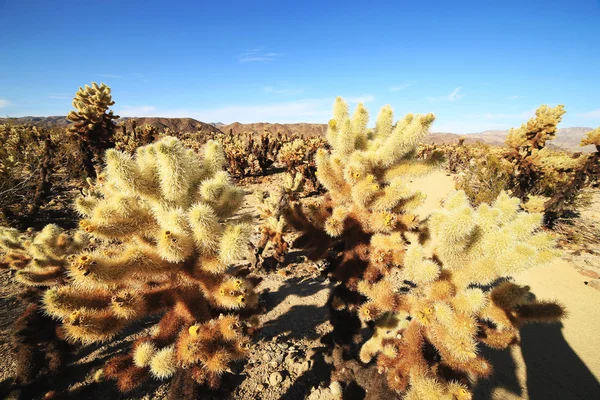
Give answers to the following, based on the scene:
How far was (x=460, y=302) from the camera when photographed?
243 cm

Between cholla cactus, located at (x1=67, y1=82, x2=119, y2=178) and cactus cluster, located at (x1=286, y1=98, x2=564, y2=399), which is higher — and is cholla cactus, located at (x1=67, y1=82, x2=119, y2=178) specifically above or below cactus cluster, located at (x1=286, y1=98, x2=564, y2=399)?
above

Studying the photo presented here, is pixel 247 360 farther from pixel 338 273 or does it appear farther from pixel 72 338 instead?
pixel 72 338

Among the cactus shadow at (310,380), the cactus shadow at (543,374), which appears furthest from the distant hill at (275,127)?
the cactus shadow at (310,380)

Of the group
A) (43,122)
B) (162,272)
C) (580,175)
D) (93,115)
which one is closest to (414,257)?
(162,272)

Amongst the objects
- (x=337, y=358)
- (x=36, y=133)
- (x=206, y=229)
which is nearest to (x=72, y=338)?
(x=206, y=229)

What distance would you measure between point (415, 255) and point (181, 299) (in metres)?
2.30

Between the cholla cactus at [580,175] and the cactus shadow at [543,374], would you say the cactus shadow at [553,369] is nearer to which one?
the cactus shadow at [543,374]

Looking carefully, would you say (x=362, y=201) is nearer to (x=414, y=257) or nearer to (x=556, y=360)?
(x=414, y=257)

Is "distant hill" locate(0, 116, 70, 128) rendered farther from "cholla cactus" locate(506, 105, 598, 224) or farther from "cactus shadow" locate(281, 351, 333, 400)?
"cholla cactus" locate(506, 105, 598, 224)

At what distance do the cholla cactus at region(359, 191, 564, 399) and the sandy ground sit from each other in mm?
1668

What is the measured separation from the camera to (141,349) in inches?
79.9

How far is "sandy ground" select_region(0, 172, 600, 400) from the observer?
379 centimetres

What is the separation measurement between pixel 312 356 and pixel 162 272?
128 inches

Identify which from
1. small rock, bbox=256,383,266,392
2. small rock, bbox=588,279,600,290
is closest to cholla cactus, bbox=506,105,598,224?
small rock, bbox=588,279,600,290
